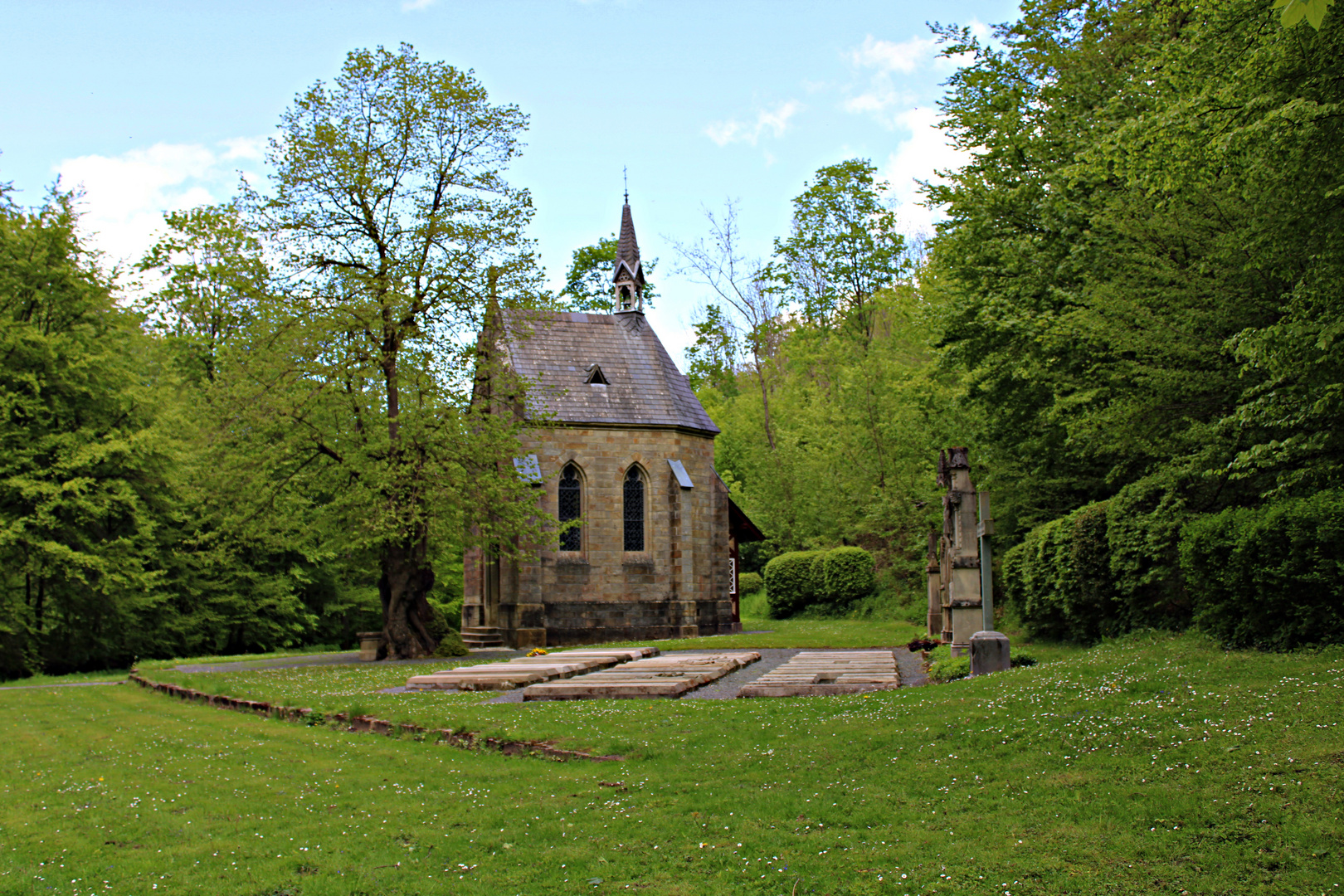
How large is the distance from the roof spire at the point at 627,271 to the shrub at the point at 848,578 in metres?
11.0

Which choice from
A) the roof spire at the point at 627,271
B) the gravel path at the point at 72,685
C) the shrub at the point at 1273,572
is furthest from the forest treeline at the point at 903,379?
the roof spire at the point at 627,271

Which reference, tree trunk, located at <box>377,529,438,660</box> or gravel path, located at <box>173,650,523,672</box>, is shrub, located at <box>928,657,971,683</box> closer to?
gravel path, located at <box>173,650,523,672</box>

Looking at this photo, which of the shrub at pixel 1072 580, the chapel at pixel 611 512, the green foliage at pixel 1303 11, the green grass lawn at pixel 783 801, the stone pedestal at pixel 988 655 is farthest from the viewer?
the chapel at pixel 611 512

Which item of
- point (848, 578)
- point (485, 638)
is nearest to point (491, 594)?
point (485, 638)

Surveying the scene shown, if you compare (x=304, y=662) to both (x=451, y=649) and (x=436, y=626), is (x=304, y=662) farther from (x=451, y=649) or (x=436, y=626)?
(x=436, y=626)

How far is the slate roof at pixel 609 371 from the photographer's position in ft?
97.4

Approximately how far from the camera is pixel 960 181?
20.4 meters

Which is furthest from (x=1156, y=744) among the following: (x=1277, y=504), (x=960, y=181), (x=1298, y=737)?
(x=960, y=181)

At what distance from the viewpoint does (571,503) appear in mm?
29547

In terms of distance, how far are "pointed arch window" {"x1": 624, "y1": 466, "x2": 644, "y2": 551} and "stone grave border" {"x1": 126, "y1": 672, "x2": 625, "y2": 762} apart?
52.2 feet

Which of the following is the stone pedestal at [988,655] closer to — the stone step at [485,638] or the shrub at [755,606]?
the stone step at [485,638]

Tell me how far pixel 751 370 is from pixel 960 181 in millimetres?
35672

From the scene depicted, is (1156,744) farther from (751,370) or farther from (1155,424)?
(751,370)

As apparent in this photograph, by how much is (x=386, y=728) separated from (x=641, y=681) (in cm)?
385
